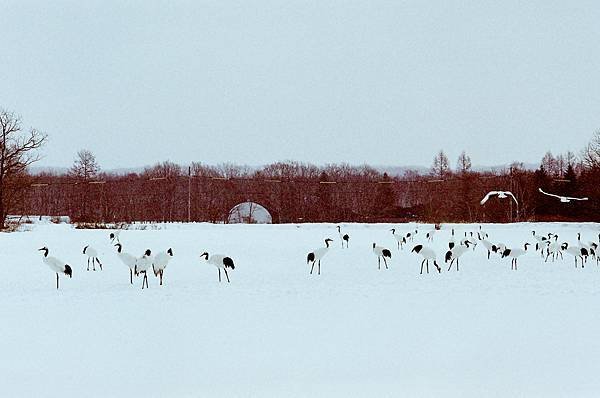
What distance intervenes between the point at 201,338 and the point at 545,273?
958 cm

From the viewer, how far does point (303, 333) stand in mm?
8359

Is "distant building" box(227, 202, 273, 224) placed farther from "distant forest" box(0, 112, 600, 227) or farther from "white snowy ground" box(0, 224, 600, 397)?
"white snowy ground" box(0, 224, 600, 397)

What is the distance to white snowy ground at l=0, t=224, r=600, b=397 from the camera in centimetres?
653

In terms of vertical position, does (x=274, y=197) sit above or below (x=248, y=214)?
above

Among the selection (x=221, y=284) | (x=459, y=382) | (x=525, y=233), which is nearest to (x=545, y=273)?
(x=221, y=284)

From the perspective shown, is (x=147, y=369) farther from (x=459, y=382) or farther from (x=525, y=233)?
(x=525, y=233)

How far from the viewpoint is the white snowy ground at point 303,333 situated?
21.4 ft

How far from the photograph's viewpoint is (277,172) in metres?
60.3

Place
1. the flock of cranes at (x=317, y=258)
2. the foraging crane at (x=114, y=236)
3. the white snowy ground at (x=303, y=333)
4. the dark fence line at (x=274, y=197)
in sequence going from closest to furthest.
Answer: the white snowy ground at (x=303, y=333) → the flock of cranes at (x=317, y=258) → the foraging crane at (x=114, y=236) → the dark fence line at (x=274, y=197)

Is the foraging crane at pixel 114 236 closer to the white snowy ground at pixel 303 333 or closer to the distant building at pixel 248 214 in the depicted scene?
the white snowy ground at pixel 303 333

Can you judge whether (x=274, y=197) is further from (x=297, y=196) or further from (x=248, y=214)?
(x=248, y=214)

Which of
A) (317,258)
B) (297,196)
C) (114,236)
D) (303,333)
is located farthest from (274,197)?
(303,333)

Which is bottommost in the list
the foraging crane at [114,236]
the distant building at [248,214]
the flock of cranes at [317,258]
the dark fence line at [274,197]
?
the flock of cranes at [317,258]

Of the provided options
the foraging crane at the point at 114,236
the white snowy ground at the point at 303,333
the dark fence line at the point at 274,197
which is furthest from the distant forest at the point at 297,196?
the white snowy ground at the point at 303,333
